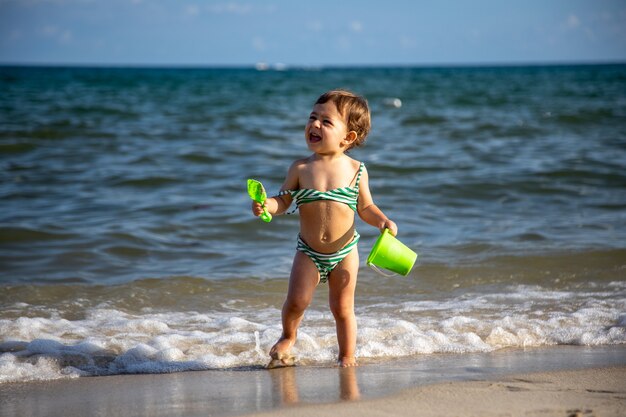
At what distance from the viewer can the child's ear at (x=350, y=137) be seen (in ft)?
11.7

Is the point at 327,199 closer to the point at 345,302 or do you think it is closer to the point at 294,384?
the point at 345,302

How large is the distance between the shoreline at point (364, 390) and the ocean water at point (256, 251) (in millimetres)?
207

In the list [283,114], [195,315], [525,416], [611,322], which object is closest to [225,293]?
[195,315]

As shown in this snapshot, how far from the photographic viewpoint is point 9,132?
13523 millimetres

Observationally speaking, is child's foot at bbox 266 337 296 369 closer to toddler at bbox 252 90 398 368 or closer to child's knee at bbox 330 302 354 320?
toddler at bbox 252 90 398 368

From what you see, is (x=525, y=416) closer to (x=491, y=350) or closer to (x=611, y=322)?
(x=491, y=350)

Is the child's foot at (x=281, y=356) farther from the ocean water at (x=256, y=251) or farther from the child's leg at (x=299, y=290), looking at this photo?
the ocean water at (x=256, y=251)

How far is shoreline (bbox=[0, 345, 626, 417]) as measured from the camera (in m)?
2.83

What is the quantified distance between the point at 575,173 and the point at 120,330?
277 inches

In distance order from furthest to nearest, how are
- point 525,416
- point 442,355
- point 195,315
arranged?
1. point 195,315
2. point 442,355
3. point 525,416

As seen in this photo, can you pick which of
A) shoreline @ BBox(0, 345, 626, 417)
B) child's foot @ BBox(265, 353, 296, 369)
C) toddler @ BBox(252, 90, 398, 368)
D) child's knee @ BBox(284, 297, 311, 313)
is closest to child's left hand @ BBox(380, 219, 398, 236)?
toddler @ BBox(252, 90, 398, 368)

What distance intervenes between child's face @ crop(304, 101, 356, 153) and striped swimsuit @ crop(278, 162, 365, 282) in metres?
0.20

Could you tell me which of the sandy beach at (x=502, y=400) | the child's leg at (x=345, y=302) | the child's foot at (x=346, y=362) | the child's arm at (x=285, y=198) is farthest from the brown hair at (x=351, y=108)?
the sandy beach at (x=502, y=400)

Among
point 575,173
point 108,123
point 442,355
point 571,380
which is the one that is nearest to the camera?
point 571,380
